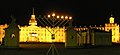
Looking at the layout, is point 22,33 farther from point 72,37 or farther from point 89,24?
point 72,37

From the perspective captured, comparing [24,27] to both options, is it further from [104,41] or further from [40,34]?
[104,41]

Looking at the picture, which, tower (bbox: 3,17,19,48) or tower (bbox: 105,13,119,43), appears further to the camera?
tower (bbox: 105,13,119,43)

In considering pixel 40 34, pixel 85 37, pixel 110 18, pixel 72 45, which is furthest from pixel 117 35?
pixel 72 45

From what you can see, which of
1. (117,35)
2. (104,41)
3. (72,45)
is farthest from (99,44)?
(117,35)

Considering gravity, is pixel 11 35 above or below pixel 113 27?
below

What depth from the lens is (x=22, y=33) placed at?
142m

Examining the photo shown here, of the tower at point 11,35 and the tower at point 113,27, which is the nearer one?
the tower at point 11,35

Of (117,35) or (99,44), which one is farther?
(117,35)

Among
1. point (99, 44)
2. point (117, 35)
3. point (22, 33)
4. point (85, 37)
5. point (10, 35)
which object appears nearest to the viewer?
point (10, 35)

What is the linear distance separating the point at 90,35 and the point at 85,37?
8.18 ft

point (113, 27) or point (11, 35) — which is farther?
point (113, 27)

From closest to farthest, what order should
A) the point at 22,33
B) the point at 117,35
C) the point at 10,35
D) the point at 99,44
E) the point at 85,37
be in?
the point at 10,35, the point at 99,44, the point at 85,37, the point at 22,33, the point at 117,35

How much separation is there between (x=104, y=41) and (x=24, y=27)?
97611 millimetres

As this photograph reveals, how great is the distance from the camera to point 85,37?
50.6 meters
